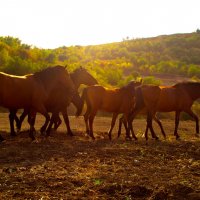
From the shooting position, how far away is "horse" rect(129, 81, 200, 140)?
582 inches

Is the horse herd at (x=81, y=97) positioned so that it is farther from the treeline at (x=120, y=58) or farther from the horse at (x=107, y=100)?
the treeline at (x=120, y=58)

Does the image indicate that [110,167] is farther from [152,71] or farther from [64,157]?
[152,71]

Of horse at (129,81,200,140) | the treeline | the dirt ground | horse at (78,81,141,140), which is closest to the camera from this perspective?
the dirt ground

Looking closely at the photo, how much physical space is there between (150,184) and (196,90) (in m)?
9.98

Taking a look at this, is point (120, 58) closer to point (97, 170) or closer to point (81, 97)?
point (81, 97)

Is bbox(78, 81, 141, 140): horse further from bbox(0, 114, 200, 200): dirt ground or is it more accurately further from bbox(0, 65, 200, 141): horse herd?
bbox(0, 114, 200, 200): dirt ground

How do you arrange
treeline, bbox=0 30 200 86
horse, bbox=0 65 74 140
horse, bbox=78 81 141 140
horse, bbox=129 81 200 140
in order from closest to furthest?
horse, bbox=0 65 74 140 < horse, bbox=78 81 141 140 < horse, bbox=129 81 200 140 < treeline, bbox=0 30 200 86

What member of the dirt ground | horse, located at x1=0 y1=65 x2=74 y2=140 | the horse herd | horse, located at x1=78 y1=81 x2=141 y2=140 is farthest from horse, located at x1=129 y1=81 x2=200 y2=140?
horse, located at x1=0 y1=65 x2=74 y2=140

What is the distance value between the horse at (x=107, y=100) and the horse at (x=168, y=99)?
0.36m

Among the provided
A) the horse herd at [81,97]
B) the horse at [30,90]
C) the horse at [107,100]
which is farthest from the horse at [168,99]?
the horse at [30,90]

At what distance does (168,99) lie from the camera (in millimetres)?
15805

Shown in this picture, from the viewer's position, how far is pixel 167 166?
8938 millimetres

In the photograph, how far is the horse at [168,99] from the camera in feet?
48.5

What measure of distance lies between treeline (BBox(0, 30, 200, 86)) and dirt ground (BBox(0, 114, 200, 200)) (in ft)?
58.1
